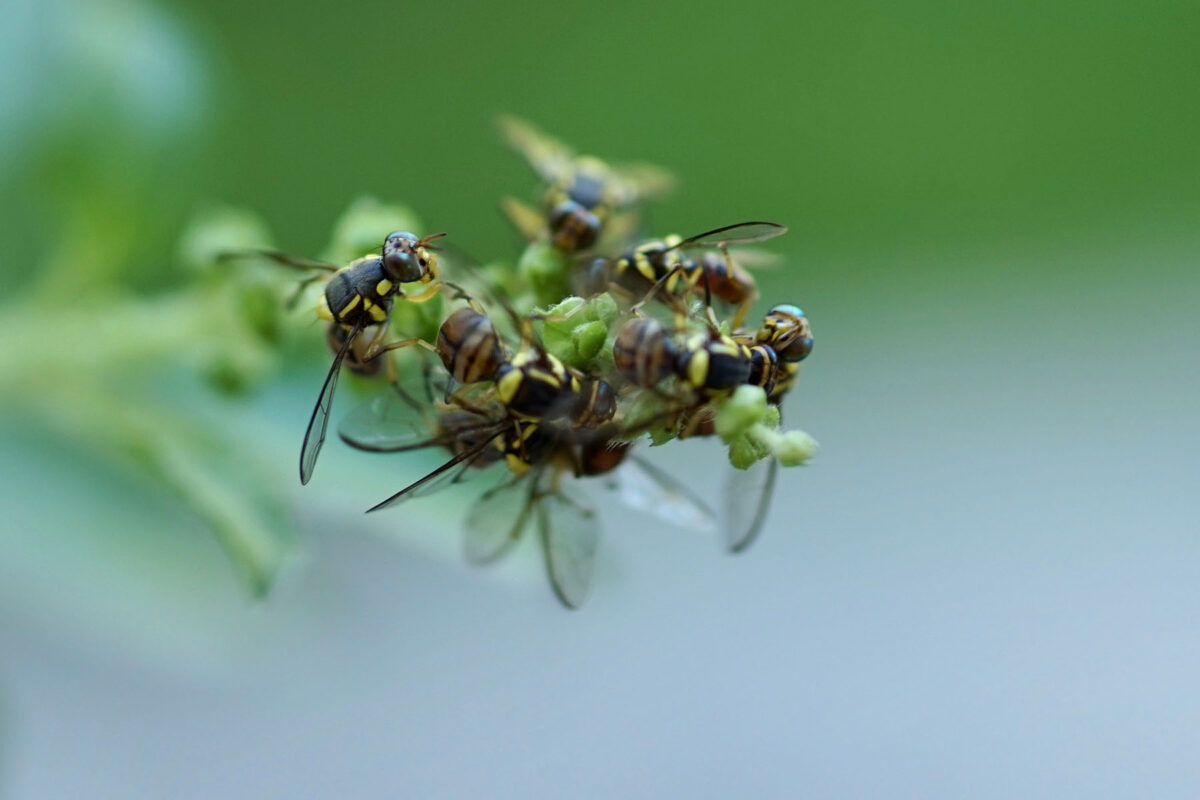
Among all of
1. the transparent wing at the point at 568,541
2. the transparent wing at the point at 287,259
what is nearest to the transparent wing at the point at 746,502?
the transparent wing at the point at 568,541

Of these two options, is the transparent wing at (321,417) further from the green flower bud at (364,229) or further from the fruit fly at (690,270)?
the fruit fly at (690,270)

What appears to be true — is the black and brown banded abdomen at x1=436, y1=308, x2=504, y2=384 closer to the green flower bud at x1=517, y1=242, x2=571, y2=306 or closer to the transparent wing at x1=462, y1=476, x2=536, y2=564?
the green flower bud at x1=517, y1=242, x2=571, y2=306

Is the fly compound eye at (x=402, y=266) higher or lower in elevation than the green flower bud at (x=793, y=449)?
higher

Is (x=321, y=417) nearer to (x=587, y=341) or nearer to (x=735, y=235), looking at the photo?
(x=587, y=341)

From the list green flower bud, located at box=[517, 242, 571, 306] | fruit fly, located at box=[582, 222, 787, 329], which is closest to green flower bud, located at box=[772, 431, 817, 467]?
fruit fly, located at box=[582, 222, 787, 329]

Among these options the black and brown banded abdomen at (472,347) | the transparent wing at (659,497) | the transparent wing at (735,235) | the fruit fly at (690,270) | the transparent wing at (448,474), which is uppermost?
the transparent wing at (735,235)

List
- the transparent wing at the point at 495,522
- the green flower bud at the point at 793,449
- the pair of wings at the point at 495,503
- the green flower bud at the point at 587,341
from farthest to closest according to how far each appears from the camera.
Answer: the transparent wing at the point at 495,522, the pair of wings at the point at 495,503, the green flower bud at the point at 587,341, the green flower bud at the point at 793,449

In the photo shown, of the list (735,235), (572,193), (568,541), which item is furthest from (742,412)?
(572,193)
